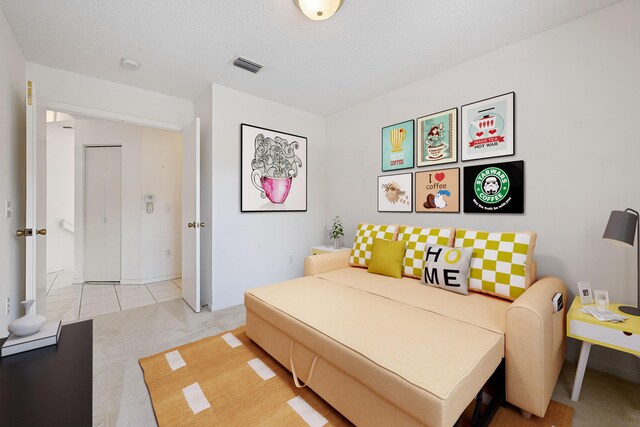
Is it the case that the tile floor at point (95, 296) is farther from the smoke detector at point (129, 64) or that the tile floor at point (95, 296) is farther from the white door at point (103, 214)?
the smoke detector at point (129, 64)

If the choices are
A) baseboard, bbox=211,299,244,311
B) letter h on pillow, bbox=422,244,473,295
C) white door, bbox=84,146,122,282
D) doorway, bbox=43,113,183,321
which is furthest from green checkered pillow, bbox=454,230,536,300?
white door, bbox=84,146,122,282

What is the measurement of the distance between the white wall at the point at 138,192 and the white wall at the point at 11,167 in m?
1.71

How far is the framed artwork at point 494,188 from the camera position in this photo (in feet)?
7.09

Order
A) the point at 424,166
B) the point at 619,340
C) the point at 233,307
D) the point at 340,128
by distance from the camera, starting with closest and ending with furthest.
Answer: the point at 619,340, the point at 424,166, the point at 233,307, the point at 340,128

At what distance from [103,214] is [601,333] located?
549 centimetres

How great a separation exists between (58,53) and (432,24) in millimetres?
3115

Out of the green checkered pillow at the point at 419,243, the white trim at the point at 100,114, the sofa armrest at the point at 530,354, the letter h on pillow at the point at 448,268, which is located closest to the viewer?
the sofa armrest at the point at 530,354

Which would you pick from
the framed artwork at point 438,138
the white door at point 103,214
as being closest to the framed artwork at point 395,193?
the framed artwork at point 438,138

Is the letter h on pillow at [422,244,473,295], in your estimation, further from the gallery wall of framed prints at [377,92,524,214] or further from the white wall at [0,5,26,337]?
the white wall at [0,5,26,337]

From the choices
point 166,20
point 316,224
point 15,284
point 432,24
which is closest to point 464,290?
point 432,24

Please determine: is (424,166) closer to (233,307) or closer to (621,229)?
(621,229)

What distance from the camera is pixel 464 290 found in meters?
1.98

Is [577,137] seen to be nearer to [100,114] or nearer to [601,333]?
[601,333]

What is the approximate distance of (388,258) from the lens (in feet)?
8.15
